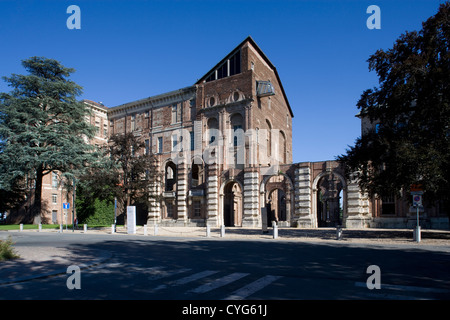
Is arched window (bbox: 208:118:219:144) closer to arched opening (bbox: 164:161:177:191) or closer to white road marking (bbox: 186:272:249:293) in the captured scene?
arched opening (bbox: 164:161:177:191)

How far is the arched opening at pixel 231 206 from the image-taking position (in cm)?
4122

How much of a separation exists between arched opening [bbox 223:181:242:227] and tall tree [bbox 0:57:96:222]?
16.1 meters

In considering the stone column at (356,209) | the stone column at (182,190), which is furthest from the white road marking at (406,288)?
the stone column at (182,190)

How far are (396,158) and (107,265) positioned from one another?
1518cm

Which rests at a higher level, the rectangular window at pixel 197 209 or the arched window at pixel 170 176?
the arched window at pixel 170 176

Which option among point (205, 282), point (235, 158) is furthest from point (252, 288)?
point (235, 158)

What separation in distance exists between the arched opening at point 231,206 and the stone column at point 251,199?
16.1 feet

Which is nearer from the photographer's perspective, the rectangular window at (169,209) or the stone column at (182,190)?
the stone column at (182,190)

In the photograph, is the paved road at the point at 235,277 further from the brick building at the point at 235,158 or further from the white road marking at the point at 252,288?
the brick building at the point at 235,158

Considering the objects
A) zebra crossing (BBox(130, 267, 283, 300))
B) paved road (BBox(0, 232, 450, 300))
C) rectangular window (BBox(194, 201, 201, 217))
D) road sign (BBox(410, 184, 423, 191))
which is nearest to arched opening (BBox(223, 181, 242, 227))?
rectangular window (BBox(194, 201, 201, 217))

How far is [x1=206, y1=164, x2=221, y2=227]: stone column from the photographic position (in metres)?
37.9
